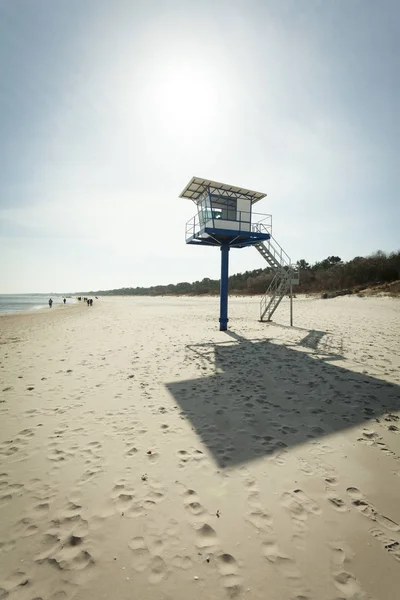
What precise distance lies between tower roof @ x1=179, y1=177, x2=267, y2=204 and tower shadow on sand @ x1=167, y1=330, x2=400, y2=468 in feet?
38.2

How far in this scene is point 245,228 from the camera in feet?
57.4

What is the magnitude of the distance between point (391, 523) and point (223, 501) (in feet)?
7.30

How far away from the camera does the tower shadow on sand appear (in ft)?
17.4

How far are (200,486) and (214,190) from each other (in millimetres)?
16646

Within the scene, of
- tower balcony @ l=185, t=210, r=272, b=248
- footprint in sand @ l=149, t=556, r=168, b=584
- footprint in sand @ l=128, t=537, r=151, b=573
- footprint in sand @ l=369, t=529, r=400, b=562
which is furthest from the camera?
tower balcony @ l=185, t=210, r=272, b=248

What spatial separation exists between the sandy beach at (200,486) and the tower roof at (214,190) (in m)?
12.8

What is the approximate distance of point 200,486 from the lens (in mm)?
4066

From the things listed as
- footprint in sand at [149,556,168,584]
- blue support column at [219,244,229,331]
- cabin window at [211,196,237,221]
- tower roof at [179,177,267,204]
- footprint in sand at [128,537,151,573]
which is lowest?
footprint in sand at [128,537,151,573]

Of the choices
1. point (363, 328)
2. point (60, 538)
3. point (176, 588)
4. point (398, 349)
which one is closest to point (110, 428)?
point (60, 538)

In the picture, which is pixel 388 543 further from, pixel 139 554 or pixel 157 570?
pixel 139 554

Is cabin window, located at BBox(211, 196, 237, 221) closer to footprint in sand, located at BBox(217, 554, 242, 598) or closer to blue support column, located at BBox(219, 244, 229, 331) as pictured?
blue support column, located at BBox(219, 244, 229, 331)

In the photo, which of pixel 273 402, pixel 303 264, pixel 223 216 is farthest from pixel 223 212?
pixel 303 264

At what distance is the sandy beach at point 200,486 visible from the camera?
275cm

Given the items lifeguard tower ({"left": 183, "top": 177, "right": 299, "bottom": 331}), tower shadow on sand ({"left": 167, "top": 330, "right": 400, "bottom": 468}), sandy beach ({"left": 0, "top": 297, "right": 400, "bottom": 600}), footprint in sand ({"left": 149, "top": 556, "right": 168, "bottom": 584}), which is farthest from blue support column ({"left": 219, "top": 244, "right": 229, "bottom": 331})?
footprint in sand ({"left": 149, "top": 556, "right": 168, "bottom": 584})
